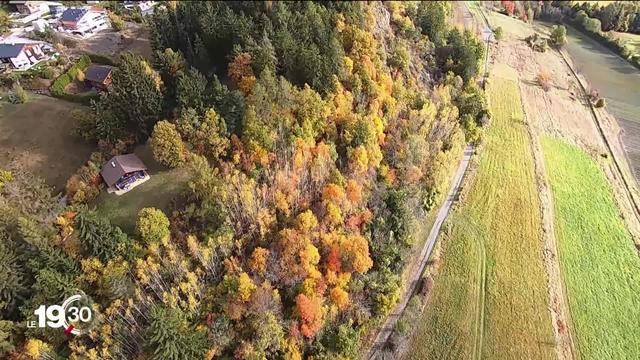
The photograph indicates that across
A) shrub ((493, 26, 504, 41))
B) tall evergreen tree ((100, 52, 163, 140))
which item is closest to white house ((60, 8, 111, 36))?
tall evergreen tree ((100, 52, 163, 140))


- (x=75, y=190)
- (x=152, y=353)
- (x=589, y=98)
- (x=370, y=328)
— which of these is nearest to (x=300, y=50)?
(x=75, y=190)

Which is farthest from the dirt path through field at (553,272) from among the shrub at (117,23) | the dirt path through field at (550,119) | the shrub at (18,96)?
the shrub at (117,23)

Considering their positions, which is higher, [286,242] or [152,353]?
[286,242]

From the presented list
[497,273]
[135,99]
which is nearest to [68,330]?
[135,99]

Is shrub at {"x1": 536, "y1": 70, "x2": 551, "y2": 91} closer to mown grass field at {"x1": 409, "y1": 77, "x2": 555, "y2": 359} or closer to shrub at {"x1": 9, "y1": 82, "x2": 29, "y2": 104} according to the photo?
mown grass field at {"x1": 409, "y1": 77, "x2": 555, "y2": 359}

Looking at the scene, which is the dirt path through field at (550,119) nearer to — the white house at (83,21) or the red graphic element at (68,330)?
the red graphic element at (68,330)

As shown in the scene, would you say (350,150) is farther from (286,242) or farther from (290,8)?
(290,8)

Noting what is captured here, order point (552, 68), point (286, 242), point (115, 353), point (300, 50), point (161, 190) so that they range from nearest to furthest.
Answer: point (115, 353)
point (286, 242)
point (161, 190)
point (300, 50)
point (552, 68)
